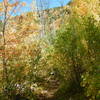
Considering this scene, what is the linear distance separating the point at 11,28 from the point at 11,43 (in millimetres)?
751

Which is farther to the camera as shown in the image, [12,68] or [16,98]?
[16,98]

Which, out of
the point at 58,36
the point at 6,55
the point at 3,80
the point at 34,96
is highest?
the point at 58,36

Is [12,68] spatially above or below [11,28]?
below

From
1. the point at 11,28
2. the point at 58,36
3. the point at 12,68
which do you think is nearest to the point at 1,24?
the point at 11,28

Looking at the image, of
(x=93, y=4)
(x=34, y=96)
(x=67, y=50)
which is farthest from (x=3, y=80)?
(x=93, y=4)

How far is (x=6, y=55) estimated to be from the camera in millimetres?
8945

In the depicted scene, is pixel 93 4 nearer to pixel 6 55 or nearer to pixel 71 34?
pixel 71 34

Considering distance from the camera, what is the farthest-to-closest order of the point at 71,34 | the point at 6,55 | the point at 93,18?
the point at 71,34 → the point at 6,55 → the point at 93,18

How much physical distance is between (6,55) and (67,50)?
2.94m

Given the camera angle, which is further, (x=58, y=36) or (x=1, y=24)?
(x=58, y=36)

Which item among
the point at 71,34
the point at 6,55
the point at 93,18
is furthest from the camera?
the point at 71,34

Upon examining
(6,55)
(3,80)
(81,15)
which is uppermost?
(81,15)

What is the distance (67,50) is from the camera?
397 inches

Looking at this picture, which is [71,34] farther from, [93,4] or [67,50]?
[93,4]
